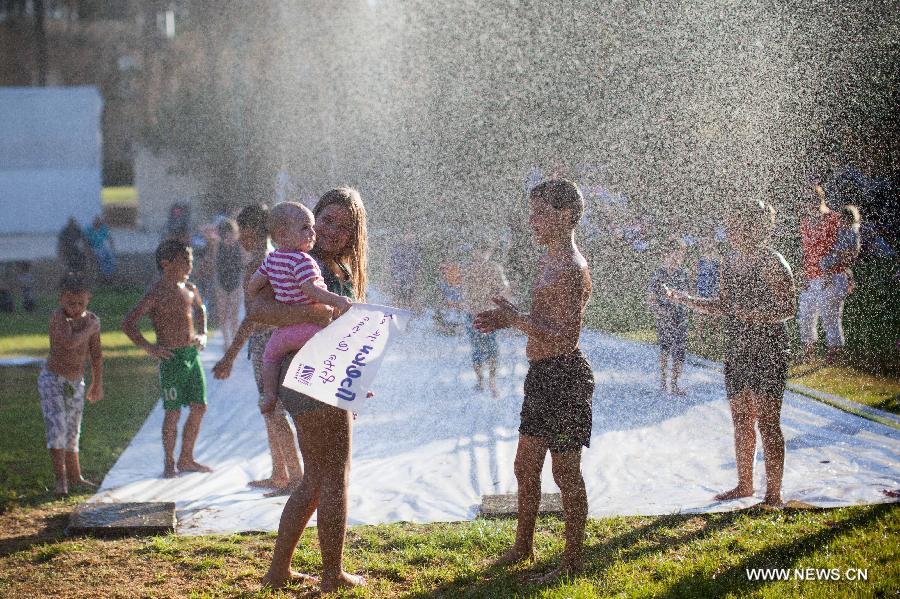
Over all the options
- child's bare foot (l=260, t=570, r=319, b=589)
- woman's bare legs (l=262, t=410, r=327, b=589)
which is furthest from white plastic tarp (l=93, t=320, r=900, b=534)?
woman's bare legs (l=262, t=410, r=327, b=589)

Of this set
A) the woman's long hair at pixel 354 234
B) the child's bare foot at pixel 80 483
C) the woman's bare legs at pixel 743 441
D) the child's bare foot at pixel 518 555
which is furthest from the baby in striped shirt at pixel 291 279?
the child's bare foot at pixel 80 483

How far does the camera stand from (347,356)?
11.9ft

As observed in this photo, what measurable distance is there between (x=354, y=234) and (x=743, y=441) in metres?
2.58

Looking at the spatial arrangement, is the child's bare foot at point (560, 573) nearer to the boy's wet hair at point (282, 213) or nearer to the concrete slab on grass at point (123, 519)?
the boy's wet hair at point (282, 213)

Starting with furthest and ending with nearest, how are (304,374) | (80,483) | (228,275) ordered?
(228,275) < (80,483) < (304,374)

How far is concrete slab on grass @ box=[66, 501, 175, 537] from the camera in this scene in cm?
486

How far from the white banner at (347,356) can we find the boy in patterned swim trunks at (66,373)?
102 inches

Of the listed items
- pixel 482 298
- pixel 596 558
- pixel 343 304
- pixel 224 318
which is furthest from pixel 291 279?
pixel 224 318

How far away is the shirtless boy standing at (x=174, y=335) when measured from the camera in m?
5.83

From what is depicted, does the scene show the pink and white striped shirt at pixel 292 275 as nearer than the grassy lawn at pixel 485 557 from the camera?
Yes

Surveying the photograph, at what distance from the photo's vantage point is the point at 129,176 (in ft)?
149

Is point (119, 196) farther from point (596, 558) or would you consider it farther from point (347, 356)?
point (347, 356)

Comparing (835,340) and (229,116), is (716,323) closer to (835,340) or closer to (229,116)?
(835,340)

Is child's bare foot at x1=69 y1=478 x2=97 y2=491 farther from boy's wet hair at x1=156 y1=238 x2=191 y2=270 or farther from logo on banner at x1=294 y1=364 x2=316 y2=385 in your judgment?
logo on banner at x1=294 y1=364 x2=316 y2=385
